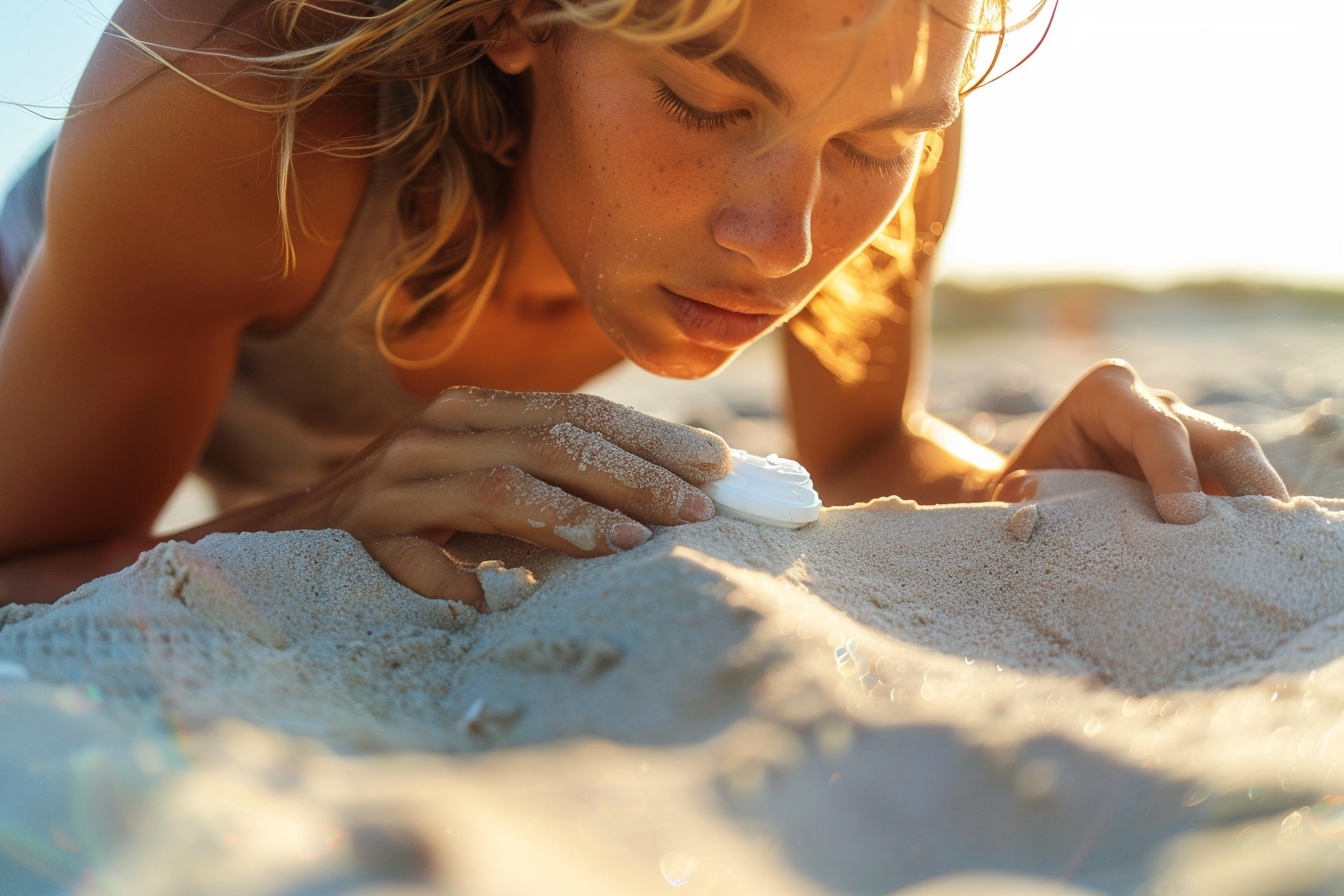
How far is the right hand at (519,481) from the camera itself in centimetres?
128

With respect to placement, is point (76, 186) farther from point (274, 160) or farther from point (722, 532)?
point (722, 532)

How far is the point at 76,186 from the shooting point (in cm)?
156

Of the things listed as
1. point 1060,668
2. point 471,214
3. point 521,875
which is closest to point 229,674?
point 521,875

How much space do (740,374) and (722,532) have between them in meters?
5.68

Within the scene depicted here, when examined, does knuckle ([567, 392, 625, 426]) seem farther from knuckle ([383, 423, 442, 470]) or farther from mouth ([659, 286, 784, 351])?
mouth ([659, 286, 784, 351])

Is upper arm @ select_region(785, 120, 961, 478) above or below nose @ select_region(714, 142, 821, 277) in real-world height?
below

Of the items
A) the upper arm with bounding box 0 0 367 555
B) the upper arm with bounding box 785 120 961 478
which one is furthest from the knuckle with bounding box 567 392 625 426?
the upper arm with bounding box 785 120 961 478

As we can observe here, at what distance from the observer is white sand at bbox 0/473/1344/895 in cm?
76

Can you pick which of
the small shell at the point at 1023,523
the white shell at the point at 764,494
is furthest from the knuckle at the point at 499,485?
the small shell at the point at 1023,523

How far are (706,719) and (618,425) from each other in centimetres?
53

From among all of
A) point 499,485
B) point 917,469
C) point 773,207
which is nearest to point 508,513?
point 499,485

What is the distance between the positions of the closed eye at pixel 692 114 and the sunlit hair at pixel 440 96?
91 mm

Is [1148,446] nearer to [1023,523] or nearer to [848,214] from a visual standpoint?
[1023,523]

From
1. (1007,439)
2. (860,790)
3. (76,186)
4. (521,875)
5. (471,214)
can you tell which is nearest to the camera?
(521,875)
